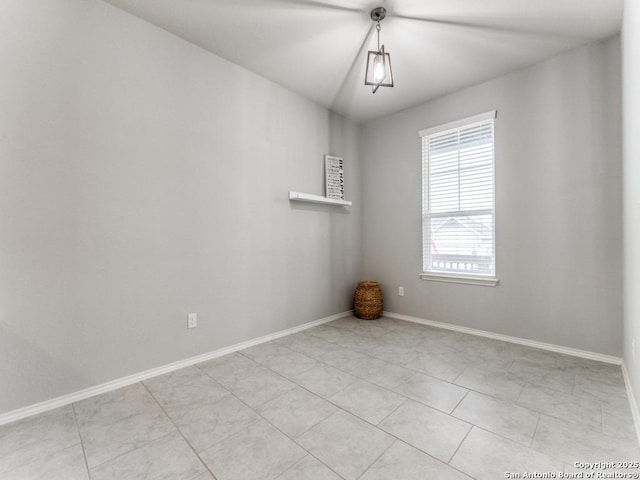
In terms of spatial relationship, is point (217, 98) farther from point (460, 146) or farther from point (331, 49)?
point (460, 146)

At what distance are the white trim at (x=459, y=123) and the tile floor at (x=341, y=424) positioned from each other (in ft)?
7.53

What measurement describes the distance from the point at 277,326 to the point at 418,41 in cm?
291

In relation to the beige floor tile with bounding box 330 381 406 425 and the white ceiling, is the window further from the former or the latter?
the beige floor tile with bounding box 330 381 406 425

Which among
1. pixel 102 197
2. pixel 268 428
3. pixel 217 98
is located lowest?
pixel 268 428

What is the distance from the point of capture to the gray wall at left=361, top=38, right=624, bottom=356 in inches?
91.7

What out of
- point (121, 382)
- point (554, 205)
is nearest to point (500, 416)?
point (554, 205)

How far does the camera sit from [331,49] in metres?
2.53

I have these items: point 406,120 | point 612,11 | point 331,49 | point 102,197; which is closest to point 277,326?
point 102,197

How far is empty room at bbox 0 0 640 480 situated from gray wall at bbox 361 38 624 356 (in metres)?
0.02

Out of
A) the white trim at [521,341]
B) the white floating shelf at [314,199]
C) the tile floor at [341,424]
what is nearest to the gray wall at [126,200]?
the white floating shelf at [314,199]

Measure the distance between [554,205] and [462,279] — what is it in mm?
1067

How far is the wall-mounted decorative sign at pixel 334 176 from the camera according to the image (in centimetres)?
358

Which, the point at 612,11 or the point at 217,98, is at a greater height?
the point at 612,11

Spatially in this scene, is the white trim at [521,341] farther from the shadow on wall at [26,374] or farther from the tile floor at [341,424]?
the shadow on wall at [26,374]
